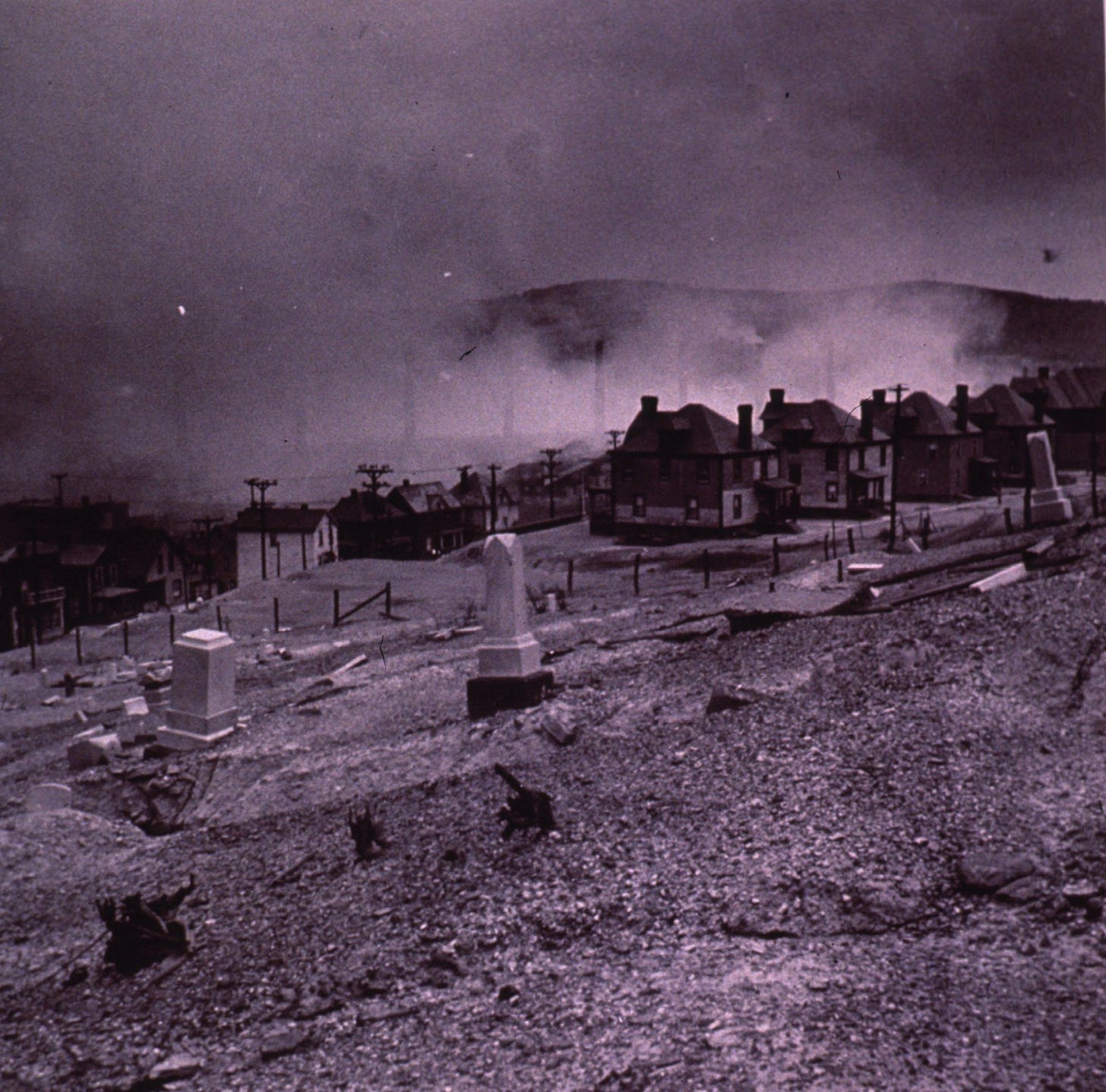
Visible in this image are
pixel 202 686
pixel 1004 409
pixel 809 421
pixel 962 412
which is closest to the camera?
pixel 202 686

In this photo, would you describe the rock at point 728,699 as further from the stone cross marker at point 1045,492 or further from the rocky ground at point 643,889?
the stone cross marker at point 1045,492

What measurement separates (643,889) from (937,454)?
76.8 ft

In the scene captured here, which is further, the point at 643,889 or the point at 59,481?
the point at 59,481

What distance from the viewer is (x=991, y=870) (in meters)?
4.82

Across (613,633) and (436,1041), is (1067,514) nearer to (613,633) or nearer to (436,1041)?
(613,633)

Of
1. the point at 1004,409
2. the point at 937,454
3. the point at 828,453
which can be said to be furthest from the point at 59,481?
the point at 1004,409

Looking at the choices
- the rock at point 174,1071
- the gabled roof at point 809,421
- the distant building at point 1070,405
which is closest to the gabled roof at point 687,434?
the gabled roof at point 809,421

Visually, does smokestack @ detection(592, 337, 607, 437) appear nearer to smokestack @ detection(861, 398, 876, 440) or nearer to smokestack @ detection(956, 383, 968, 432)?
smokestack @ detection(861, 398, 876, 440)

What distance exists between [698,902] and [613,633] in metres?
6.55

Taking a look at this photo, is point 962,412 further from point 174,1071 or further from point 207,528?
point 174,1071

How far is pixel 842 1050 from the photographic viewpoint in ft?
12.3

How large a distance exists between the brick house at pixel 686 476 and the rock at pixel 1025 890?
10262 millimetres

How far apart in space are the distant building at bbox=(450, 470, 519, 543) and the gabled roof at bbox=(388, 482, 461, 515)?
0.18 metres

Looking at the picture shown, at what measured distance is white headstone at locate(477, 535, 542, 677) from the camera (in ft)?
28.9
